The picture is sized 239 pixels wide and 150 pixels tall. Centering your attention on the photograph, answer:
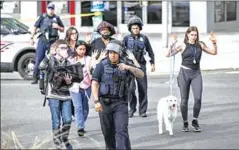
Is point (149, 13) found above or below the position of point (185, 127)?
above

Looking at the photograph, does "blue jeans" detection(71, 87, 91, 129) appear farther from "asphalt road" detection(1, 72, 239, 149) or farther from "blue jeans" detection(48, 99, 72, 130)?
"blue jeans" detection(48, 99, 72, 130)

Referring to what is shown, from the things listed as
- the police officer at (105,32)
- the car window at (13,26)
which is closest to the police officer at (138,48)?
the police officer at (105,32)

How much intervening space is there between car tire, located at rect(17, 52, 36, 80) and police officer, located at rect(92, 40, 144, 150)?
8.73m

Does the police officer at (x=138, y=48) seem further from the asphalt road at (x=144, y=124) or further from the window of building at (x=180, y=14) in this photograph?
the window of building at (x=180, y=14)

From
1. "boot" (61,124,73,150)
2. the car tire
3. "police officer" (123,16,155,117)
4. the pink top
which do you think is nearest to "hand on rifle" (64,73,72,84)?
"boot" (61,124,73,150)

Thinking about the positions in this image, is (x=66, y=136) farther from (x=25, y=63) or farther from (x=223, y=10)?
(x=223, y=10)

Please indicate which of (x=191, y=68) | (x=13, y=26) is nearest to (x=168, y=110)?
(x=191, y=68)

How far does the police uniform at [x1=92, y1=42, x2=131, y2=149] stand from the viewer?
7469 mm

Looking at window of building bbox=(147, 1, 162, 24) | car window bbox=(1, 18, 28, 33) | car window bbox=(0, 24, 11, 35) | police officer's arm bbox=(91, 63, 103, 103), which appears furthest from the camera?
window of building bbox=(147, 1, 162, 24)

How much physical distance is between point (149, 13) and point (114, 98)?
77.1ft

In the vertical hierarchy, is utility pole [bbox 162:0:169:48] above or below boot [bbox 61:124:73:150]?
above

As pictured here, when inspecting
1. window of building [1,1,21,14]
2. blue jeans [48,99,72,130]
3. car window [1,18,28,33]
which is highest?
window of building [1,1,21,14]

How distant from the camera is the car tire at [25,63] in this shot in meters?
16.1

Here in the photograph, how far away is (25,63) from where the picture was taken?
16.2 meters
